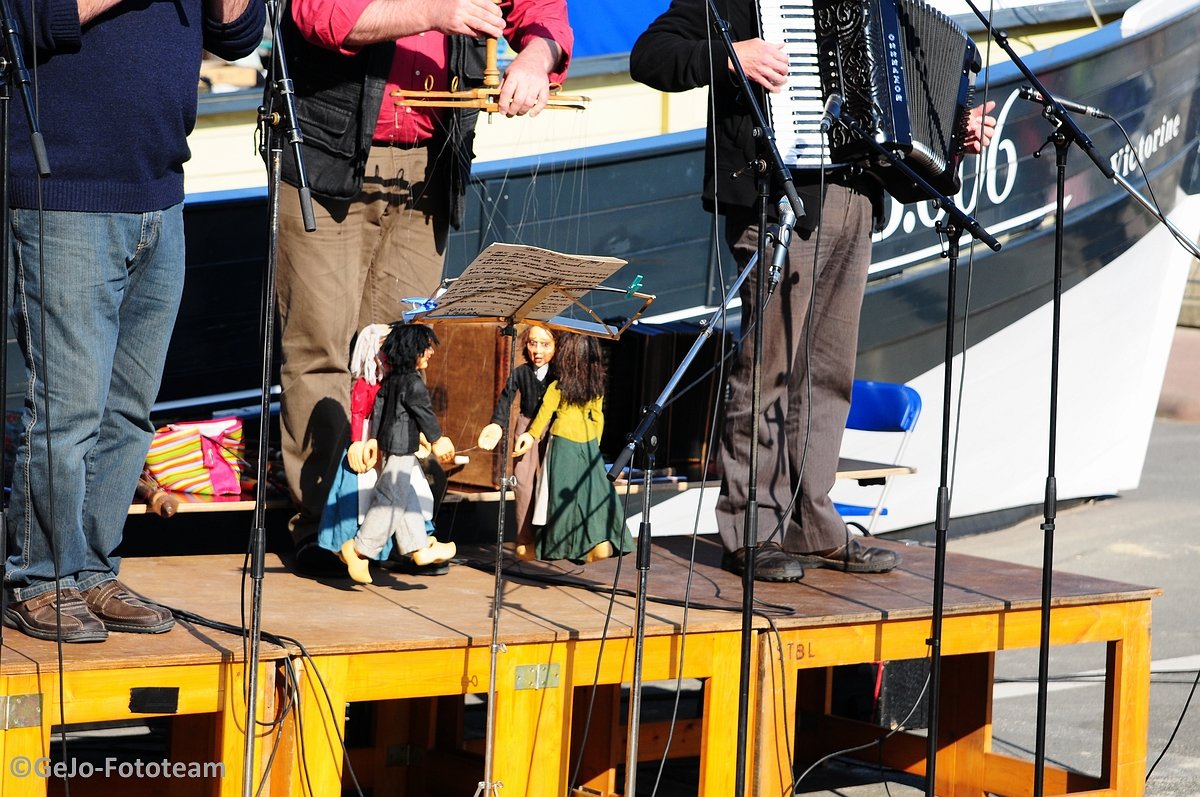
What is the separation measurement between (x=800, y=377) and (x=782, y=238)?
107cm

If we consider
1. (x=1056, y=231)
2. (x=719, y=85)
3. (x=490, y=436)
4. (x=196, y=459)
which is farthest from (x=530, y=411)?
(x=1056, y=231)

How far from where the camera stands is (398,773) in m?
4.23

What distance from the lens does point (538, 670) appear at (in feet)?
10.6

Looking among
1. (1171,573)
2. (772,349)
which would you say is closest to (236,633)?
(772,349)

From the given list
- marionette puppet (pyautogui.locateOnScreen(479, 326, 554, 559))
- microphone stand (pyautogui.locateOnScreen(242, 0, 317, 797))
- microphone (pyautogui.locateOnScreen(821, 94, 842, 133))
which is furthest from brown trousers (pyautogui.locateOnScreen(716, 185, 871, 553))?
microphone stand (pyautogui.locateOnScreen(242, 0, 317, 797))

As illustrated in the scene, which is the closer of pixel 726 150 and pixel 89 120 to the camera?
pixel 89 120

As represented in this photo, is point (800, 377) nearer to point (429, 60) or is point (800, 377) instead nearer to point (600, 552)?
point (600, 552)

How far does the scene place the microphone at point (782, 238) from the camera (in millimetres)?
2920

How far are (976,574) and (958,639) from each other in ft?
1.72

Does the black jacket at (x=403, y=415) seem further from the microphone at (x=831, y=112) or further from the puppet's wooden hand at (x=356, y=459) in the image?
the microphone at (x=831, y=112)

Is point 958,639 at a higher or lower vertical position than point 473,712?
higher

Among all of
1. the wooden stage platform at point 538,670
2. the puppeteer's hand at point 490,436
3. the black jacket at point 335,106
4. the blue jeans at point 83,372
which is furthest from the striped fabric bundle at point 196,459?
the blue jeans at point 83,372

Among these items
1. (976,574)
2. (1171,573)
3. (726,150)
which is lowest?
(1171,573)

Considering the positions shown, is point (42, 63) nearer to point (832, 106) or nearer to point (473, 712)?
point (832, 106)
